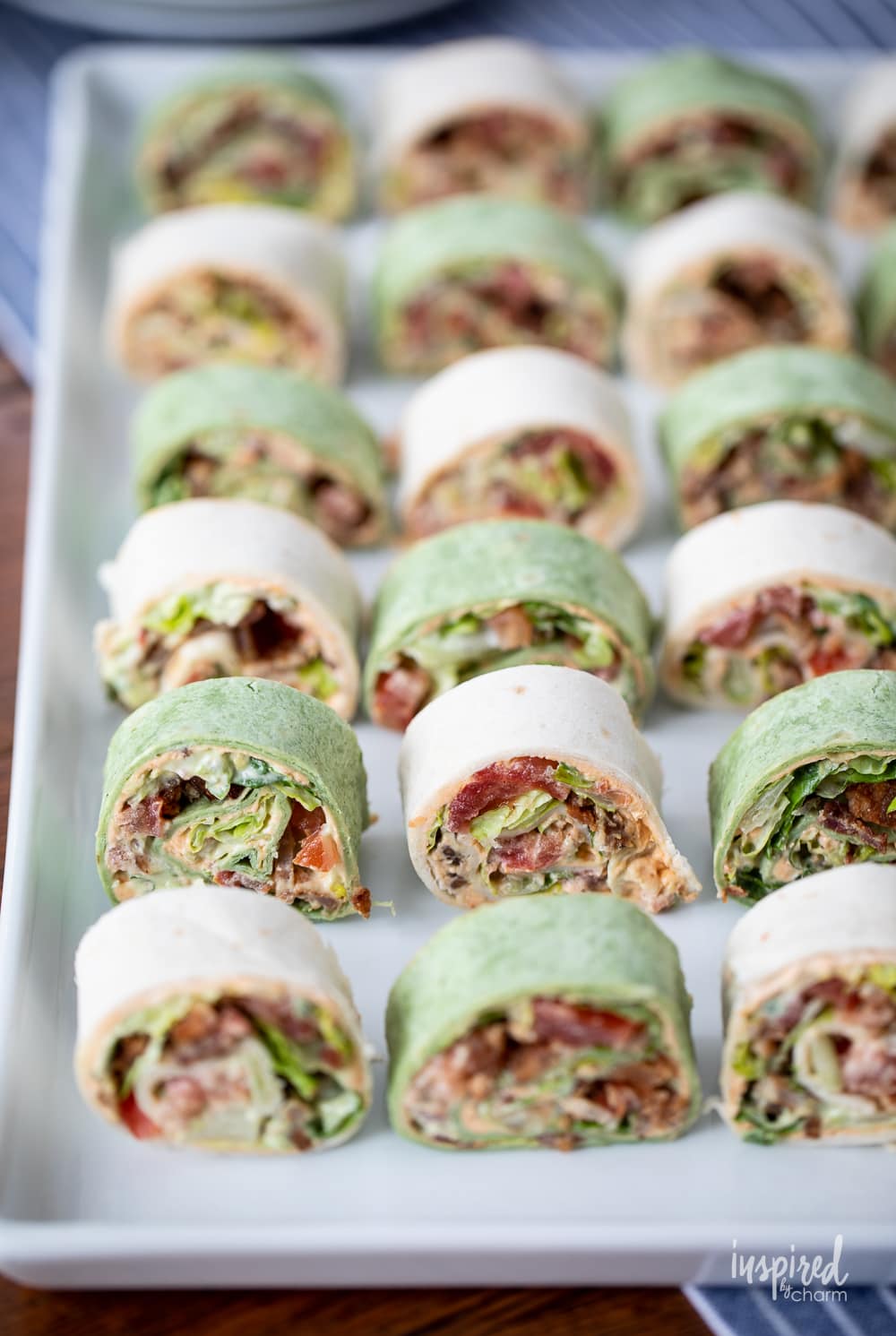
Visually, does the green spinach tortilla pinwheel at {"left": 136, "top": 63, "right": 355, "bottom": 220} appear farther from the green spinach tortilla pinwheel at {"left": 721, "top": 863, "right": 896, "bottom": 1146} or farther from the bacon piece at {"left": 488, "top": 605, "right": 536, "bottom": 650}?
the green spinach tortilla pinwheel at {"left": 721, "top": 863, "right": 896, "bottom": 1146}

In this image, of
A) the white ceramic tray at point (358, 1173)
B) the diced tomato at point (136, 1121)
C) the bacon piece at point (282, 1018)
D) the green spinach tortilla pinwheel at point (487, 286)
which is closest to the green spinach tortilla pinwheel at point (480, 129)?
the green spinach tortilla pinwheel at point (487, 286)

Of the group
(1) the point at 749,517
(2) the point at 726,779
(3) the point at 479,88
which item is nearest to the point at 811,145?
(3) the point at 479,88

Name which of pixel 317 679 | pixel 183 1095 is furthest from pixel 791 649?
pixel 183 1095

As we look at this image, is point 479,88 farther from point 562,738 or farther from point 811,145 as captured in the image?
point 562,738

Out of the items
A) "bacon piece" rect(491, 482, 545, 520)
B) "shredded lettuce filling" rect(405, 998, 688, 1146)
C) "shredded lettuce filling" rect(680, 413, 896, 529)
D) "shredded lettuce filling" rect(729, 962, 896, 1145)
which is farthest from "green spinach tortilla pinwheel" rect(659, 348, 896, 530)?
"shredded lettuce filling" rect(405, 998, 688, 1146)

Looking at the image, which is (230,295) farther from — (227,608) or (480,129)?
(227,608)

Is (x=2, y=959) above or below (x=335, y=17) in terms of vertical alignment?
below

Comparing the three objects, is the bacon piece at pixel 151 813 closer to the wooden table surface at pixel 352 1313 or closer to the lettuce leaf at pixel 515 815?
the lettuce leaf at pixel 515 815

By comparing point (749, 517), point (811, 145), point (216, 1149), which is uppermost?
point (811, 145)
